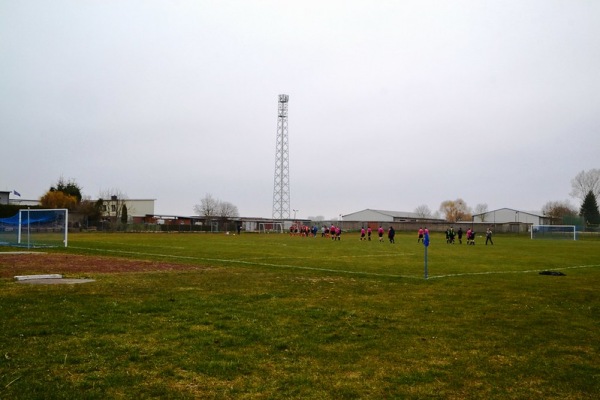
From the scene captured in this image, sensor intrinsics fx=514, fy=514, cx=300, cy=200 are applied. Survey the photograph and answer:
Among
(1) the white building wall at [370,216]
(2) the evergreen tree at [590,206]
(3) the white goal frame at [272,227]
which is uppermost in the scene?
(2) the evergreen tree at [590,206]

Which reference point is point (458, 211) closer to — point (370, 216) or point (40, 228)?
point (370, 216)

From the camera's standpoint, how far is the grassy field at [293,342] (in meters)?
6.22

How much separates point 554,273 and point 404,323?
492 inches

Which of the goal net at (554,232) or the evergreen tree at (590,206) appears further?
the evergreen tree at (590,206)

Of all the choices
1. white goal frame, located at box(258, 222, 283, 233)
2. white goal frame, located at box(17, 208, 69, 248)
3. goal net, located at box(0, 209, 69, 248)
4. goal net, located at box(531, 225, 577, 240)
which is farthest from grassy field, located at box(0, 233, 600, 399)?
white goal frame, located at box(258, 222, 283, 233)

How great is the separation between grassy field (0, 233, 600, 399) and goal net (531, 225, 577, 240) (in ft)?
236

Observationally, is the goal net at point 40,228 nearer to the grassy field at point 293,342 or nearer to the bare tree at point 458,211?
the grassy field at point 293,342

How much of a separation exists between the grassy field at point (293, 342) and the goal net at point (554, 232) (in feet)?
236

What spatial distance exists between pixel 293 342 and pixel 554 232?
84502mm

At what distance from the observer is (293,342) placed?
27.0 feet

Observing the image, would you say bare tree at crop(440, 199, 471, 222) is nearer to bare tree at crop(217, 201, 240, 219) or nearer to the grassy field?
bare tree at crop(217, 201, 240, 219)

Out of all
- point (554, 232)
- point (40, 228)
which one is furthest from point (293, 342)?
point (554, 232)

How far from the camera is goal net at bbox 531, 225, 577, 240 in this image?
79075mm

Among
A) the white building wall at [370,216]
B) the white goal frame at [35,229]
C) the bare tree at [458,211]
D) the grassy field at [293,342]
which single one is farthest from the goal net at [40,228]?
the bare tree at [458,211]
